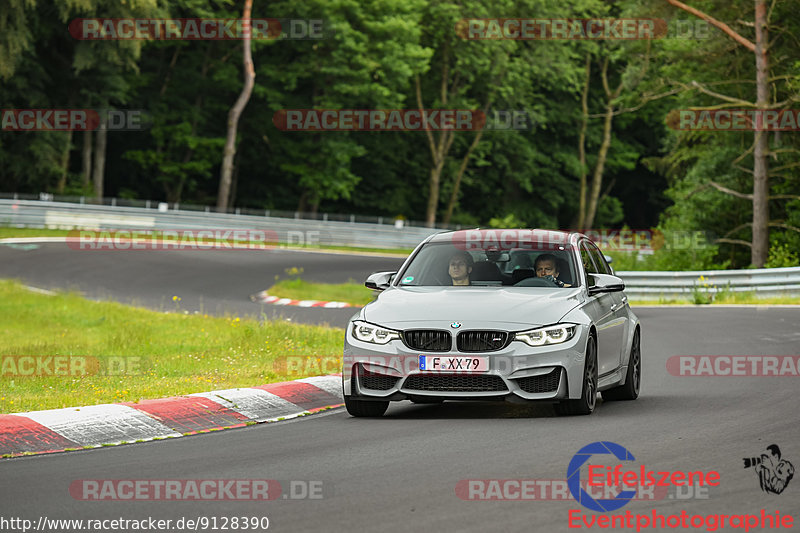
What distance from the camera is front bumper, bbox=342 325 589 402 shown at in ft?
34.3

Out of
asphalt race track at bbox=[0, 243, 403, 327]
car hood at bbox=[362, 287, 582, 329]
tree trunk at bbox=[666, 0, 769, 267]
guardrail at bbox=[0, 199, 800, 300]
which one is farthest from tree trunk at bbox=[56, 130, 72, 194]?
car hood at bbox=[362, 287, 582, 329]

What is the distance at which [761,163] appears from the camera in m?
36.8

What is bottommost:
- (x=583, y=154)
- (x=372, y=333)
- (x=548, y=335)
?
(x=372, y=333)

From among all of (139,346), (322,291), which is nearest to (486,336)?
(139,346)

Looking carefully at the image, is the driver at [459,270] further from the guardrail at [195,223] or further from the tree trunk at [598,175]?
the tree trunk at [598,175]

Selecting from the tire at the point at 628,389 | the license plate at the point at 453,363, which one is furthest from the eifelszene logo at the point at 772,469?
the tire at the point at 628,389

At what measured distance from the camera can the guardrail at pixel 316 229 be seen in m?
31.5

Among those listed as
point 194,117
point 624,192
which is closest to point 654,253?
point 194,117

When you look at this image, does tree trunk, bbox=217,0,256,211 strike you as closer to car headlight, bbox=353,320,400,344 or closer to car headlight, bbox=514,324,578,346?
car headlight, bbox=353,320,400,344

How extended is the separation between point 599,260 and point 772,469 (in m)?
5.27

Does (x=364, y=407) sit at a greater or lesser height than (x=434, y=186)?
lesser

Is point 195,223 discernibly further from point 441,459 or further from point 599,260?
point 441,459

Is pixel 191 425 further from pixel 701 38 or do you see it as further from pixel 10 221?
pixel 10 221

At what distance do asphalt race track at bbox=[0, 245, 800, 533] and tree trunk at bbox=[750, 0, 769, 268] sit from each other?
23199 millimetres
